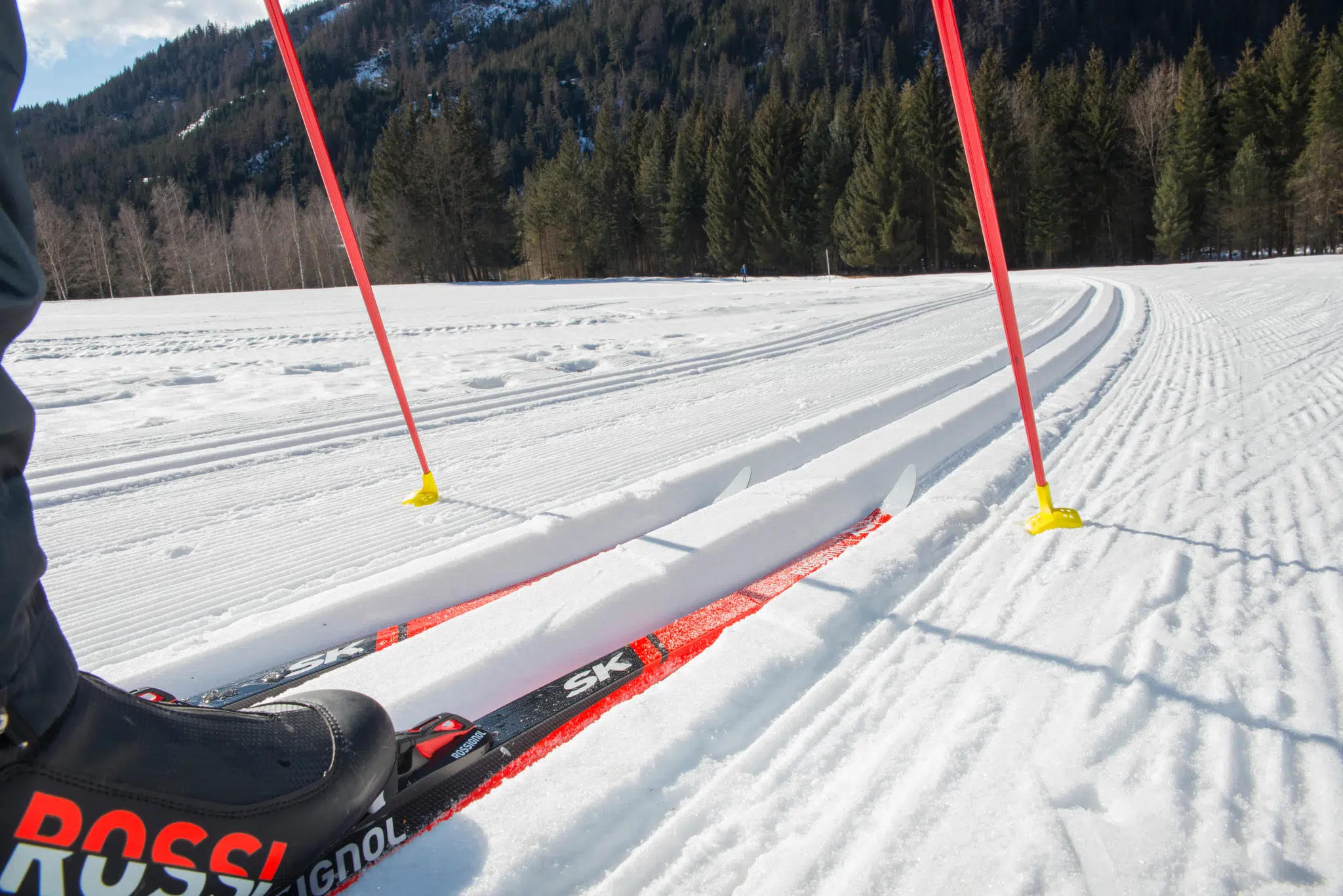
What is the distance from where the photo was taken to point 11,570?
2.24ft

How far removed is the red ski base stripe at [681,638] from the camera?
1.38 metres

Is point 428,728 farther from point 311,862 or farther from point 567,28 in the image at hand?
point 567,28

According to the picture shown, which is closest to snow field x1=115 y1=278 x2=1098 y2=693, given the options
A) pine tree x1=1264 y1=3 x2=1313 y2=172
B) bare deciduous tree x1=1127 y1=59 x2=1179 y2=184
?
bare deciduous tree x1=1127 y1=59 x2=1179 y2=184

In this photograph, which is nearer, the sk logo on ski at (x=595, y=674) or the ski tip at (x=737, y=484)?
the sk logo on ski at (x=595, y=674)

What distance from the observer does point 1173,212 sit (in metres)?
30.3

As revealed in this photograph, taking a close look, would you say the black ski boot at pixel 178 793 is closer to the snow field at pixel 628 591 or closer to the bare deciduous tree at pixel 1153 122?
the snow field at pixel 628 591

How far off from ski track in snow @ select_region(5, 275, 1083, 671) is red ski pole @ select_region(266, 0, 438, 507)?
134 millimetres

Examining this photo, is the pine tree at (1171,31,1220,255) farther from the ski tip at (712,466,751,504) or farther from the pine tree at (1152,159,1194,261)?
the ski tip at (712,466,751,504)

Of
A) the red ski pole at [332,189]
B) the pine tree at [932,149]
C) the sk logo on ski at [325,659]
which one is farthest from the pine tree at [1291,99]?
the sk logo on ski at [325,659]

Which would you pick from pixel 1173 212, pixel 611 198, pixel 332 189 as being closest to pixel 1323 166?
pixel 1173 212

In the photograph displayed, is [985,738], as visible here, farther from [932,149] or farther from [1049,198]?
[932,149]

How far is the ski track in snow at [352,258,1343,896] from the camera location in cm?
103

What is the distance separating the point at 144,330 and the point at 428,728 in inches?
515

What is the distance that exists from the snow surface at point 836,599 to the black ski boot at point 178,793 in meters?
0.16
